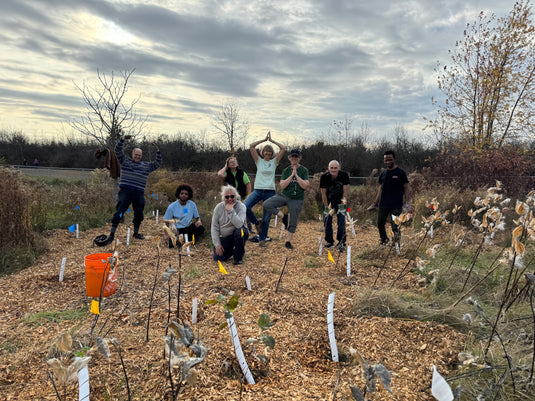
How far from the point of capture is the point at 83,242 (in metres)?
5.89

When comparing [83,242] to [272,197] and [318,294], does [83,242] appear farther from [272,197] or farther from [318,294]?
[318,294]

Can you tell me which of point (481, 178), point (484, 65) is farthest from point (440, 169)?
point (484, 65)

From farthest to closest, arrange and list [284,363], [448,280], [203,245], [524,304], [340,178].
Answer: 1. [203,245]
2. [340,178]
3. [448,280]
4. [524,304]
5. [284,363]

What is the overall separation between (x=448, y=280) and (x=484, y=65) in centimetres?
1183

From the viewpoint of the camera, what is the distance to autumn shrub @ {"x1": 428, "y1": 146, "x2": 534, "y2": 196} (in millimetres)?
10578

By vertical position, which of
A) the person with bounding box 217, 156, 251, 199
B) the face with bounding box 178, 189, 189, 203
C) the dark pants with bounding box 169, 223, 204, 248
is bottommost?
the dark pants with bounding box 169, 223, 204, 248

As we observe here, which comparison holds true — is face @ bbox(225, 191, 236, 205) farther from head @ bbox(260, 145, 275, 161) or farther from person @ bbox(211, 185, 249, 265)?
head @ bbox(260, 145, 275, 161)

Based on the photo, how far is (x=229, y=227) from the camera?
473cm

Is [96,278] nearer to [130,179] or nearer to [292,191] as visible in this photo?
[130,179]

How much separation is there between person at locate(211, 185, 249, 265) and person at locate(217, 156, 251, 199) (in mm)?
1092

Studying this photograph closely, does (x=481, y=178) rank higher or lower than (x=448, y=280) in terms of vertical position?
higher

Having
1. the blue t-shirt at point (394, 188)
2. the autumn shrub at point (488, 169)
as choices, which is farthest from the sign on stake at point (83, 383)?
the autumn shrub at point (488, 169)

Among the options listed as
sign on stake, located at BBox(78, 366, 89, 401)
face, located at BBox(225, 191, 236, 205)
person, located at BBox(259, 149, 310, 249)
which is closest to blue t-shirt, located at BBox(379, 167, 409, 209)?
person, located at BBox(259, 149, 310, 249)

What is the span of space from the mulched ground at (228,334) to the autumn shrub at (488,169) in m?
8.23
